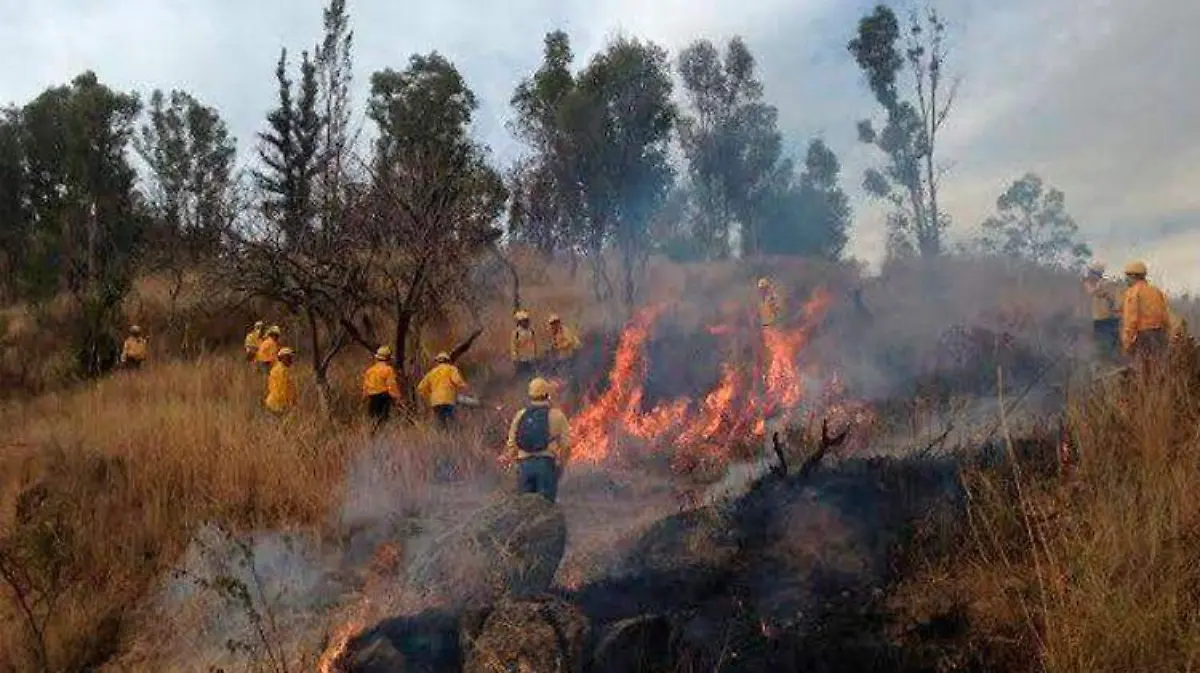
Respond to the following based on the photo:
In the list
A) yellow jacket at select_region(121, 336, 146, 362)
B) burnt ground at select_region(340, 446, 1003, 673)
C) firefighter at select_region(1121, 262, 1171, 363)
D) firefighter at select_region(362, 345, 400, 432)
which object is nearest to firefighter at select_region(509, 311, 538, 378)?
firefighter at select_region(362, 345, 400, 432)

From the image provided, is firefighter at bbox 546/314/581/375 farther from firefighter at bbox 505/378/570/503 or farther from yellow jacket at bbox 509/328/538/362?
firefighter at bbox 505/378/570/503

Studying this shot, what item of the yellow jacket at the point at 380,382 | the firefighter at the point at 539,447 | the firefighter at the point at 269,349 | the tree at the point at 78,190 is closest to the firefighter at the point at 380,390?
the yellow jacket at the point at 380,382

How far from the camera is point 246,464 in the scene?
1041 cm

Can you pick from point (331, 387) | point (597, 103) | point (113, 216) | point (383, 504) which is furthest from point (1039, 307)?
point (113, 216)

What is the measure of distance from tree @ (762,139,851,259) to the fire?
28344 millimetres

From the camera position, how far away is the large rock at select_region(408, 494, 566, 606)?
6.31m

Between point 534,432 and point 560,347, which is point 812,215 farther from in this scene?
point 534,432

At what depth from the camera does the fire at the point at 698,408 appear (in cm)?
1280

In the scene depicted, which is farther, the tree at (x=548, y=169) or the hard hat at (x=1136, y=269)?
the tree at (x=548, y=169)

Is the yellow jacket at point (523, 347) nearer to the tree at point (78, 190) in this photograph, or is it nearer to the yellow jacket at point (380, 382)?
the yellow jacket at point (380, 382)

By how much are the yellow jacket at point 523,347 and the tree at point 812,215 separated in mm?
28686

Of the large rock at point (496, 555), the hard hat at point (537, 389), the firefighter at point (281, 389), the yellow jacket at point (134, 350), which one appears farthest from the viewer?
the yellow jacket at point (134, 350)

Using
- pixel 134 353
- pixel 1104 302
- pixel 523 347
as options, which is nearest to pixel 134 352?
pixel 134 353

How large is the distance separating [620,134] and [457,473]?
17.6 metres
